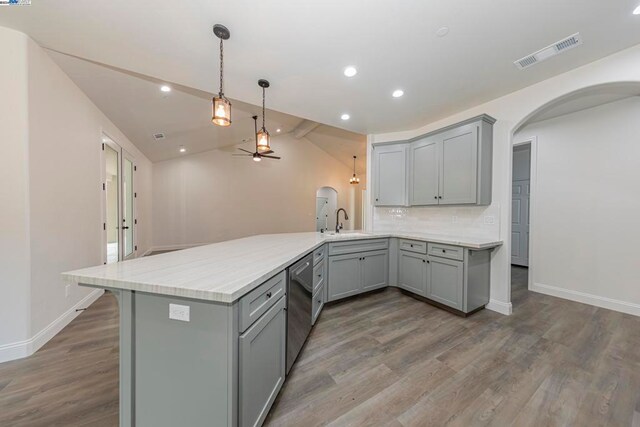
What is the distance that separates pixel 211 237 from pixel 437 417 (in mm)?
7018

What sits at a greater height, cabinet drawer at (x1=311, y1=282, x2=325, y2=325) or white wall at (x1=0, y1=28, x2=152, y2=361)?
white wall at (x1=0, y1=28, x2=152, y2=361)

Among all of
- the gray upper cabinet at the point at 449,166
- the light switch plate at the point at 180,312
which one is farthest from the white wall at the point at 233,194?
the light switch plate at the point at 180,312

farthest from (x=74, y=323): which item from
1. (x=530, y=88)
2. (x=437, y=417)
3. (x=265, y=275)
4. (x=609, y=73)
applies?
(x=609, y=73)

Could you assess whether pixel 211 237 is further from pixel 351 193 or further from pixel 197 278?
pixel 197 278

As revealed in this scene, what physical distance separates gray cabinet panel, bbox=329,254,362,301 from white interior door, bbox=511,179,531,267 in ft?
14.1

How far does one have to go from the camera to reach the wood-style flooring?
1466 millimetres

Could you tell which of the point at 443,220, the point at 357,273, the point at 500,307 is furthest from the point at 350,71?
the point at 500,307

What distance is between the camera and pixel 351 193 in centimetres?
988

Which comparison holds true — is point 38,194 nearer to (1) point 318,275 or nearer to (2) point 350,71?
(1) point 318,275

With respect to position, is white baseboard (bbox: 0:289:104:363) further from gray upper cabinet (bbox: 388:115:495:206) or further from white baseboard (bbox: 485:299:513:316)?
white baseboard (bbox: 485:299:513:316)

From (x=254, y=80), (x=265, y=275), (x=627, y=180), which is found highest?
(x=254, y=80)

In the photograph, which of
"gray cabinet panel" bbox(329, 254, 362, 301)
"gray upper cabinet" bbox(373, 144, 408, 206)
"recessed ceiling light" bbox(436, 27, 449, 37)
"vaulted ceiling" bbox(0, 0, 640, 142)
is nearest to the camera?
"vaulted ceiling" bbox(0, 0, 640, 142)

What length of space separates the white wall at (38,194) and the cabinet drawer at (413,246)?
156 inches

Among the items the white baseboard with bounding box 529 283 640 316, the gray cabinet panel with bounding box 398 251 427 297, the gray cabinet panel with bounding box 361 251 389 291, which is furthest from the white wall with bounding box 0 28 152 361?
the white baseboard with bounding box 529 283 640 316
